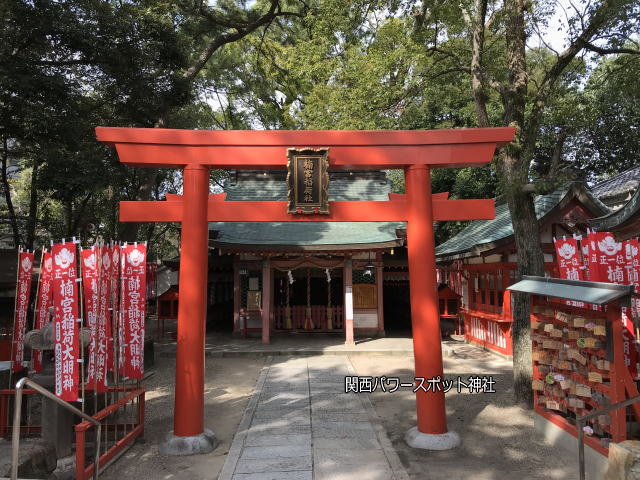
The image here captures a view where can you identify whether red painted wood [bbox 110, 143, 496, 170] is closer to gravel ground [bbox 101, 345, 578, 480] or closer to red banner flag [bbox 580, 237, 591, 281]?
red banner flag [bbox 580, 237, 591, 281]

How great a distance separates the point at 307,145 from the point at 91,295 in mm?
3442

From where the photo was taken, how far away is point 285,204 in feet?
19.6

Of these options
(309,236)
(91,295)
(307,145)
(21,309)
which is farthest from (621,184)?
(21,309)

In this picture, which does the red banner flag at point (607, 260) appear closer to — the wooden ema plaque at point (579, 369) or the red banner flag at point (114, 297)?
the wooden ema plaque at point (579, 369)

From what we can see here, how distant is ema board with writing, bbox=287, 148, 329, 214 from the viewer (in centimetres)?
577

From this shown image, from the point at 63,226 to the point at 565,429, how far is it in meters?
21.3

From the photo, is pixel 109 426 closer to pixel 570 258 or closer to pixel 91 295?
pixel 91 295

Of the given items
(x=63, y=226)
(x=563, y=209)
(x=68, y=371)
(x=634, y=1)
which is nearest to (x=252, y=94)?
(x=63, y=226)

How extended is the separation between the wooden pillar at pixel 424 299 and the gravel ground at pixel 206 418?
108 inches

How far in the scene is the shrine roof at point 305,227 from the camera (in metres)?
12.6

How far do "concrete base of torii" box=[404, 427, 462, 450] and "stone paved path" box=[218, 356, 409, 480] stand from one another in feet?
1.12

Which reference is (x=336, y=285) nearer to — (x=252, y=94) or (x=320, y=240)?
(x=320, y=240)

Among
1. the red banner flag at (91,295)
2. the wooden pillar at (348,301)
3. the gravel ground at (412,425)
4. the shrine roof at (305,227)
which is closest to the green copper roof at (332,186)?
the shrine roof at (305,227)

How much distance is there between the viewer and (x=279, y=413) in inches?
273
